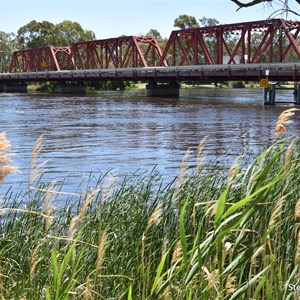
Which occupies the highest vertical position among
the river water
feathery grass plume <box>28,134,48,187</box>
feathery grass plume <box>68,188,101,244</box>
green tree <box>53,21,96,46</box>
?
green tree <box>53,21,96,46</box>

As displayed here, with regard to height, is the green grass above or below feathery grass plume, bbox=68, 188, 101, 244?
below

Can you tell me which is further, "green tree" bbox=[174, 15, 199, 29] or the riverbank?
"green tree" bbox=[174, 15, 199, 29]

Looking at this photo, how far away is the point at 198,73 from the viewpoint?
6141 cm

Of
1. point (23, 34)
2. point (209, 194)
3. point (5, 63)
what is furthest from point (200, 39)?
point (5, 63)

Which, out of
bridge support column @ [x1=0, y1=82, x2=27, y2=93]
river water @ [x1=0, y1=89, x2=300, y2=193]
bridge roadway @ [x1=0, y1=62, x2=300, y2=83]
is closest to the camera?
river water @ [x1=0, y1=89, x2=300, y2=193]

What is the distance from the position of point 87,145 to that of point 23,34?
117385 mm

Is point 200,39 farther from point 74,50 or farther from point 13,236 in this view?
point 13,236

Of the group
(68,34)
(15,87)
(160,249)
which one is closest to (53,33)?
(68,34)

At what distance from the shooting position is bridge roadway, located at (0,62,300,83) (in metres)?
53.3

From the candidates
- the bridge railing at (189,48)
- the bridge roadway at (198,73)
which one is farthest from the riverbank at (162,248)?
the bridge roadway at (198,73)

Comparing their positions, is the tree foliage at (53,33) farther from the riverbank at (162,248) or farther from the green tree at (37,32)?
the riverbank at (162,248)

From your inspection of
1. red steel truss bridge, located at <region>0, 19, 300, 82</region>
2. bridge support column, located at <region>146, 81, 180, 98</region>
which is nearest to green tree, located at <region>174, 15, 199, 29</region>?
red steel truss bridge, located at <region>0, 19, 300, 82</region>

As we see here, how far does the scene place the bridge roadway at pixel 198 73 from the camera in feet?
175

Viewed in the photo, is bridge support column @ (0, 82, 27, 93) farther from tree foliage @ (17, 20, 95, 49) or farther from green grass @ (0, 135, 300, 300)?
green grass @ (0, 135, 300, 300)
